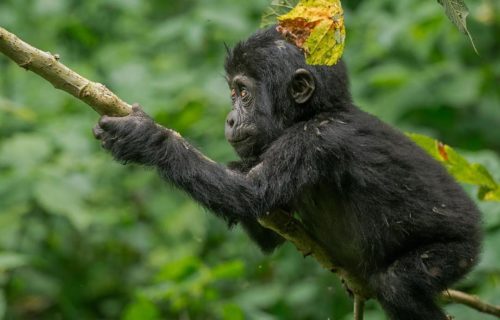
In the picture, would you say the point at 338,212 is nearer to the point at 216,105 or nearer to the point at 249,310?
the point at 249,310

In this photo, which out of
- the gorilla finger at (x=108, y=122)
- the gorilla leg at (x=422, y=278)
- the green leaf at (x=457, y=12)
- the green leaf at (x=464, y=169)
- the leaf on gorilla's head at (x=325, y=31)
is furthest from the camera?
the green leaf at (x=464, y=169)

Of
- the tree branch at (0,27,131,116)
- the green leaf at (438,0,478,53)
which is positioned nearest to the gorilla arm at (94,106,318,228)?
the tree branch at (0,27,131,116)

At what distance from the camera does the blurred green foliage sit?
25.0 ft

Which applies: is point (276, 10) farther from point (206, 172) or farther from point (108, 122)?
point (108, 122)

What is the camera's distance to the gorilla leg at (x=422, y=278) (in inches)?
180

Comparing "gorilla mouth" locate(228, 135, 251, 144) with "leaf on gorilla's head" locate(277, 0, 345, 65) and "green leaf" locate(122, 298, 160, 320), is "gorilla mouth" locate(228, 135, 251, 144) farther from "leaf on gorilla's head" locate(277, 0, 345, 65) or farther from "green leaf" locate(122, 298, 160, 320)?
"green leaf" locate(122, 298, 160, 320)

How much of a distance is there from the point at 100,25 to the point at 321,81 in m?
5.88

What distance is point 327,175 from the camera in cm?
493

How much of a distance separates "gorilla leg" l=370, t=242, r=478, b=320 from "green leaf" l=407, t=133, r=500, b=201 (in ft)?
1.28

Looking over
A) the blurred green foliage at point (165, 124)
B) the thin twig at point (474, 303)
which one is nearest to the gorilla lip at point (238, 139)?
the thin twig at point (474, 303)

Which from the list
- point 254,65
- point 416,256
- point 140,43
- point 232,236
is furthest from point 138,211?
point 416,256

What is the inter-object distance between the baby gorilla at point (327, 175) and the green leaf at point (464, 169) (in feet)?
0.21

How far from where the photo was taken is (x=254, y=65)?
17.3 ft

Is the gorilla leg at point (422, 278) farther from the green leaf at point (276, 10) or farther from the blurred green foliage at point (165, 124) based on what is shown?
the blurred green foliage at point (165, 124)
